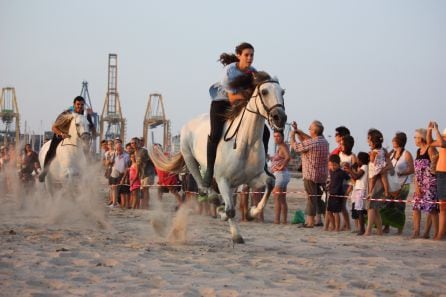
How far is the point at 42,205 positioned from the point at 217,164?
8475 millimetres

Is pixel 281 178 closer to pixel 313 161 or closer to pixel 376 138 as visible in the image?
pixel 313 161

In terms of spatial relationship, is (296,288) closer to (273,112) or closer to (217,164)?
(273,112)

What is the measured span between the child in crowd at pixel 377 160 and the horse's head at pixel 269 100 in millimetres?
3890

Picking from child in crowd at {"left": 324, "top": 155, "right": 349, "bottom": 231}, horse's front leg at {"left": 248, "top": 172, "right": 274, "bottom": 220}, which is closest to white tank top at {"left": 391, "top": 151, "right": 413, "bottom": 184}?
child in crowd at {"left": 324, "top": 155, "right": 349, "bottom": 231}

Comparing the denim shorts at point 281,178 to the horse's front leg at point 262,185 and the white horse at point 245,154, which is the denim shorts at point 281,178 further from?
the horse's front leg at point 262,185

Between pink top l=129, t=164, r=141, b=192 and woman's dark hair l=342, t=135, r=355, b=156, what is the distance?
7.44m

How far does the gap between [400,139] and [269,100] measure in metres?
4.77

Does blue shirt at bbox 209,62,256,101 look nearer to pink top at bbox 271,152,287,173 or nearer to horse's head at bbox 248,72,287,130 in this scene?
horse's head at bbox 248,72,287,130

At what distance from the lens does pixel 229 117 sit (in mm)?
9977

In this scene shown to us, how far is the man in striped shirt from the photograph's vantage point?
14.0 metres

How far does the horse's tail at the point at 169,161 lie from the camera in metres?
12.4

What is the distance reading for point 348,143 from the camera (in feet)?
44.5

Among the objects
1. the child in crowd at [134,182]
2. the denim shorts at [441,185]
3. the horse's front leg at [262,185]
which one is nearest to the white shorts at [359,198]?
the denim shorts at [441,185]

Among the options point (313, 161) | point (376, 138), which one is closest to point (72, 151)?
point (313, 161)
